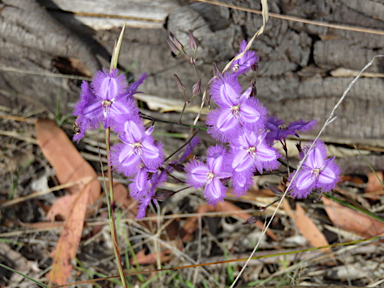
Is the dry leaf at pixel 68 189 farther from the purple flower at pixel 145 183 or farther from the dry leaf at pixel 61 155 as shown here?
the purple flower at pixel 145 183

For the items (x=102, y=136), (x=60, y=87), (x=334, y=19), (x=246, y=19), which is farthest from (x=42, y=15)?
(x=334, y=19)

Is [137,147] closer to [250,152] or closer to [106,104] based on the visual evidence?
[106,104]

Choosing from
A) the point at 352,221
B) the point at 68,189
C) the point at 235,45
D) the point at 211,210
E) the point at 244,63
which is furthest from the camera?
the point at 68,189

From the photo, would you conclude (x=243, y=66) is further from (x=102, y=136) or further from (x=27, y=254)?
(x=27, y=254)

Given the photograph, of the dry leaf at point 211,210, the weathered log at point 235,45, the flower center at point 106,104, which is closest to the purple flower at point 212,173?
the flower center at point 106,104

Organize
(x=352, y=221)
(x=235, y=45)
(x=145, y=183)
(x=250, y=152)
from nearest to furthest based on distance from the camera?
(x=250, y=152)
(x=145, y=183)
(x=235, y=45)
(x=352, y=221)

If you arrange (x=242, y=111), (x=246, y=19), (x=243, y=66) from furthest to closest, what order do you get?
1. (x=246, y=19)
2. (x=243, y=66)
3. (x=242, y=111)

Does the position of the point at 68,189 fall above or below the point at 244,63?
below

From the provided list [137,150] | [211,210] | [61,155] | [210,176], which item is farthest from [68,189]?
[210,176]
